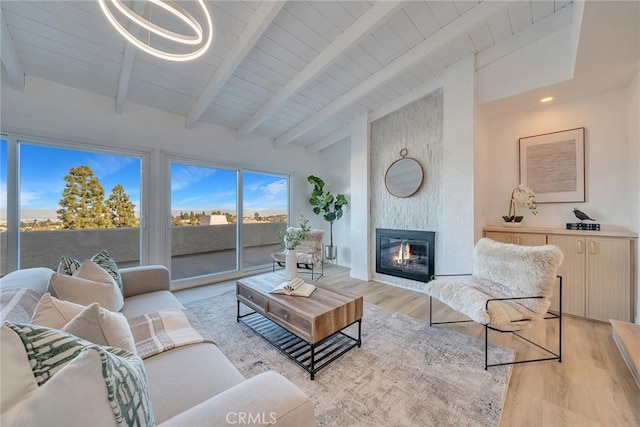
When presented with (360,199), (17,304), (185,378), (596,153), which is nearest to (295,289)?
(185,378)

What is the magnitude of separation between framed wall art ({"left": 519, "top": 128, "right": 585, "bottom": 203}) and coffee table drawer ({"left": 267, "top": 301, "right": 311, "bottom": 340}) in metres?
3.40

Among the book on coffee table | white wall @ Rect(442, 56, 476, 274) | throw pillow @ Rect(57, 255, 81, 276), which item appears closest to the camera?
throw pillow @ Rect(57, 255, 81, 276)

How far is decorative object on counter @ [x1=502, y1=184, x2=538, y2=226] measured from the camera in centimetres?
306

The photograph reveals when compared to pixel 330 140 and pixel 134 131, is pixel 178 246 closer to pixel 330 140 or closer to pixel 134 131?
pixel 134 131

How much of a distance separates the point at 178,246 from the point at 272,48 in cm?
309

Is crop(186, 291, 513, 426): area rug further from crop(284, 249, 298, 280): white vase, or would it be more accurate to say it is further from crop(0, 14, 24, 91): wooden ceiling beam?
crop(0, 14, 24, 91): wooden ceiling beam

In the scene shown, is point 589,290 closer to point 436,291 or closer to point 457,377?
point 436,291

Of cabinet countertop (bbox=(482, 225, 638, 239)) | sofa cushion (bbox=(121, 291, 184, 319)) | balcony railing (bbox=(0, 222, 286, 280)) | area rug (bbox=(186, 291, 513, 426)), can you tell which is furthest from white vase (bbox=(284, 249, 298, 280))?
cabinet countertop (bbox=(482, 225, 638, 239))

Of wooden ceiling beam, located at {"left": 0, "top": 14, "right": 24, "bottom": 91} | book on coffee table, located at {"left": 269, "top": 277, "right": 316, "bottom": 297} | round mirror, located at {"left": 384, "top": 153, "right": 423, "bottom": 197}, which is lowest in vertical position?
book on coffee table, located at {"left": 269, "top": 277, "right": 316, "bottom": 297}

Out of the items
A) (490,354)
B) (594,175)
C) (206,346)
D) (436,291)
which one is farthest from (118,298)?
(594,175)

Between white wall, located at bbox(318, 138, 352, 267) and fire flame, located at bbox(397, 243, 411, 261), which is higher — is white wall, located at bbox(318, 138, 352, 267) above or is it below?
above

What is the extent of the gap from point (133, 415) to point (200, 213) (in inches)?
146

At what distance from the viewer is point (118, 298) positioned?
1.73 m

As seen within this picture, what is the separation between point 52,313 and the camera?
98cm
